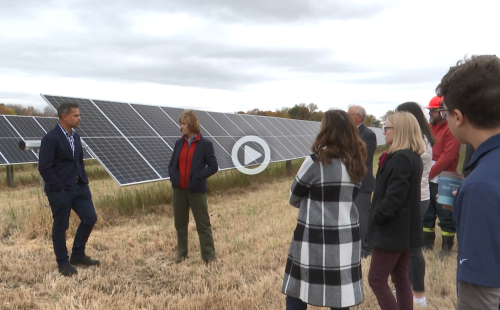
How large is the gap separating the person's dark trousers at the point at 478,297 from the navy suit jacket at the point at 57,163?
4486mm

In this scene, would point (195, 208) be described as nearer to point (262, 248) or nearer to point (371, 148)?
point (262, 248)

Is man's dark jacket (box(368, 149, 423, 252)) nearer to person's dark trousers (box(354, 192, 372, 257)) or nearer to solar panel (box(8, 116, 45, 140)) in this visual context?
person's dark trousers (box(354, 192, 372, 257))

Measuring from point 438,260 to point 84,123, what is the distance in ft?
23.1

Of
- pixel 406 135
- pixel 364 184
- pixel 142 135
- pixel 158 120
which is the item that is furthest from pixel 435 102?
pixel 158 120

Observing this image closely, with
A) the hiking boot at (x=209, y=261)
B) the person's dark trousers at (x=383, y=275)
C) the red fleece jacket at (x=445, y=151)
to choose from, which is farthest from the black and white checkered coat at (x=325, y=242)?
the red fleece jacket at (x=445, y=151)

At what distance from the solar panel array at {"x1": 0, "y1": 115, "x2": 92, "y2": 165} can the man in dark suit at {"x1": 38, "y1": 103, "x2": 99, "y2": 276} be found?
9.27m

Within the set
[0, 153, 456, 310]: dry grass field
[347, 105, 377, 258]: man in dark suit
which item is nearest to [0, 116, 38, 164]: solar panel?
[0, 153, 456, 310]: dry grass field

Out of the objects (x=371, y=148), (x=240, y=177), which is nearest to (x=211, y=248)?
(x=371, y=148)

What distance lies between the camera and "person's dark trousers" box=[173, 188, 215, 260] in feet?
16.9

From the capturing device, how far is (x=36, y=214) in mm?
6359

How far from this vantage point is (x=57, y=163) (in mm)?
4816

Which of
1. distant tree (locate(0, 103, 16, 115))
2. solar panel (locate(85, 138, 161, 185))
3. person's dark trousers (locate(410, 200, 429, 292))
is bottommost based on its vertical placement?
person's dark trousers (locate(410, 200, 429, 292))

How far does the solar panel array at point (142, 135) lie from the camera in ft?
25.3

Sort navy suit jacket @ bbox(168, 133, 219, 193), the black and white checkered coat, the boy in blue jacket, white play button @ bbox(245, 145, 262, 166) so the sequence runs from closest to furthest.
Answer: the boy in blue jacket → the black and white checkered coat → navy suit jacket @ bbox(168, 133, 219, 193) → white play button @ bbox(245, 145, 262, 166)
